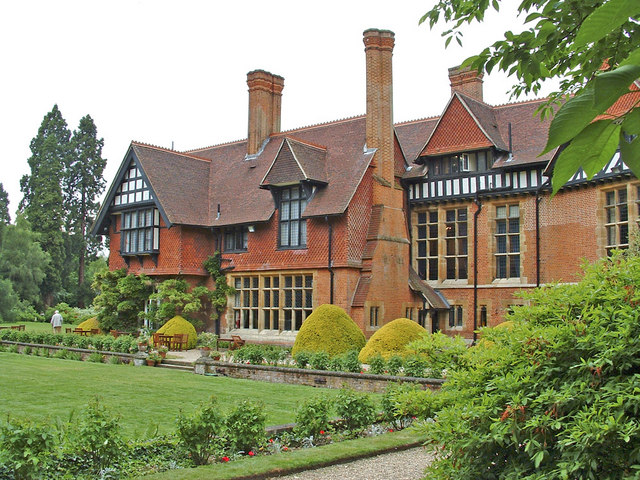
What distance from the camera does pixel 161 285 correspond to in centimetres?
2792

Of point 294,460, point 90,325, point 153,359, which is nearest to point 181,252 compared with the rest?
point 90,325

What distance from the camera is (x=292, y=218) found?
26.8 m

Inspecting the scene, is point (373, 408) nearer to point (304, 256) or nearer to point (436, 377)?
point (436, 377)

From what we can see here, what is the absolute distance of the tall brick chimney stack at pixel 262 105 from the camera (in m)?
31.0

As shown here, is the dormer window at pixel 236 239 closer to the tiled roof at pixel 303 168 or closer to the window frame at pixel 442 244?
the tiled roof at pixel 303 168

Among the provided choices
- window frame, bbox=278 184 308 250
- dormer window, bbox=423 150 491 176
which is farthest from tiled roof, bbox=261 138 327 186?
dormer window, bbox=423 150 491 176

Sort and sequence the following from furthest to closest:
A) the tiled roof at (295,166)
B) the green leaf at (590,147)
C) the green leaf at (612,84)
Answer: the tiled roof at (295,166), the green leaf at (590,147), the green leaf at (612,84)

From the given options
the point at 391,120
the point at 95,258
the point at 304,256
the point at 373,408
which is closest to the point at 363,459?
the point at 373,408

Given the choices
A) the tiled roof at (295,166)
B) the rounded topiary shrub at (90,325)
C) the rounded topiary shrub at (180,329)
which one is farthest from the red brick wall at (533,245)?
the rounded topiary shrub at (90,325)

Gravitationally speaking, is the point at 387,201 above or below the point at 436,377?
above

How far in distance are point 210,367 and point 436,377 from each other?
23.5 feet

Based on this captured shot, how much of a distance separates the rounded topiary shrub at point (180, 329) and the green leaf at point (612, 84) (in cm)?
2621

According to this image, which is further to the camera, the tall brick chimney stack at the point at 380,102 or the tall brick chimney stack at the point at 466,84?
the tall brick chimney stack at the point at 466,84

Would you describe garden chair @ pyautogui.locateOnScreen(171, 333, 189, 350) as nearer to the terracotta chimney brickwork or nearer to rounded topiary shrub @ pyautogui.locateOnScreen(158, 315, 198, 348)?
rounded topiary shrub @ pyautogui.locateOnScreen(158, 315, 198, 348)
